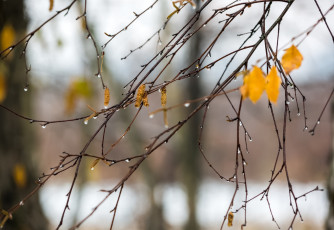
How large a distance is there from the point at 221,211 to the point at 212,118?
3630 mm

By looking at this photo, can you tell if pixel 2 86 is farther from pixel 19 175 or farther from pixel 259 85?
pixel 259 85

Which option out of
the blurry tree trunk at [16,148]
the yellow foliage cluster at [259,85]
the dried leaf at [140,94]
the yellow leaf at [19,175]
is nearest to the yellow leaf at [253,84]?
the yellow foliage cluster at [259,85]

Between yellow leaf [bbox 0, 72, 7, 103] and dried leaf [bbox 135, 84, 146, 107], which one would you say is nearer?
dried leaf [bbox 135, 84, 146, 107]

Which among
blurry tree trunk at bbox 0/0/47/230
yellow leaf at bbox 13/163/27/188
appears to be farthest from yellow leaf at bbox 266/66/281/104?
yellow leaf at bbox 13/163/27/188

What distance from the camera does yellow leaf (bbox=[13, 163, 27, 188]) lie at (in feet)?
11.0

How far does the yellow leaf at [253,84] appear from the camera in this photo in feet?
3.65

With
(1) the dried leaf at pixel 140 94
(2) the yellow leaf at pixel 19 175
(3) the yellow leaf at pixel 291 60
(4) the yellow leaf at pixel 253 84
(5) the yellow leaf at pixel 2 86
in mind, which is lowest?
(4) the yellow leaf at pixel 253 84

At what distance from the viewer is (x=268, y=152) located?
1260 centimetres

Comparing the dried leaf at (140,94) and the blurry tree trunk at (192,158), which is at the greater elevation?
the blurry tree trunk at (192,158)

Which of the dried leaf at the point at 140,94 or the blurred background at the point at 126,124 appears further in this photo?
the blurred background at the point at 126,124

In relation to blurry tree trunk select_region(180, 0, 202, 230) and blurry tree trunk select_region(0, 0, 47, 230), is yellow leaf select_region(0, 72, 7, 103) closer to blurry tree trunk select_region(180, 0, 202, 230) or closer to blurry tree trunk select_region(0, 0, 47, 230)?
blurry tree trunk select_region(0, 0, 47, 230)

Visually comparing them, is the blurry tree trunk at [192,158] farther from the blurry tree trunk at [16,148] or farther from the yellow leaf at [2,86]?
the yellow leaf at [2,86]

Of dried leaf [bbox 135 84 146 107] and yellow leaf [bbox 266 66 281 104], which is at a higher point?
dried leaf [bbox 135 84 146 107]

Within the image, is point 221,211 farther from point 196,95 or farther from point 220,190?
point 196,95
